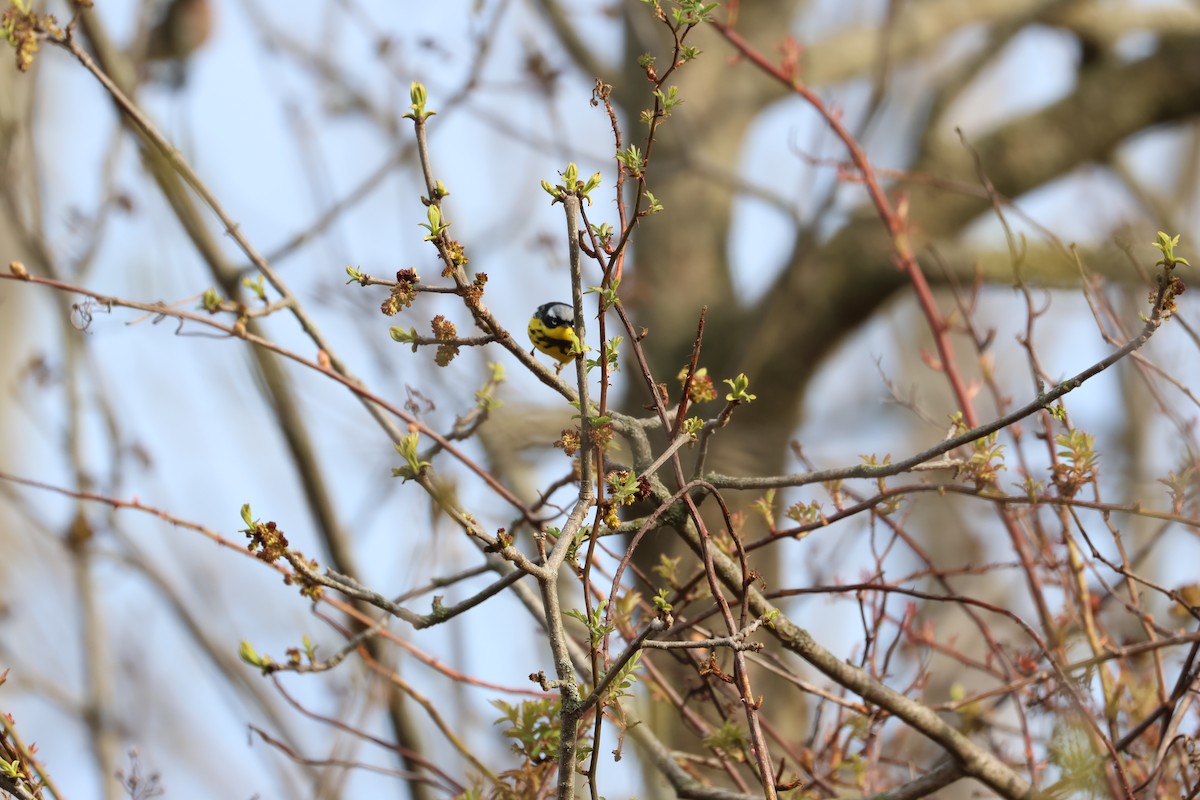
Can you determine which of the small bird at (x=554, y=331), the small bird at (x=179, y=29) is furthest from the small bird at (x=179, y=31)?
the small bird at (x=554, y=331)

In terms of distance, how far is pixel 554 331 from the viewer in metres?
1.55

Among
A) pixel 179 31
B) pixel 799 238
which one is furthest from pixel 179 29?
pixel 799 238

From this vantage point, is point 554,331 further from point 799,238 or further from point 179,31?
point 179,31

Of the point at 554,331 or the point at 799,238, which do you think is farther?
the point at 799,238

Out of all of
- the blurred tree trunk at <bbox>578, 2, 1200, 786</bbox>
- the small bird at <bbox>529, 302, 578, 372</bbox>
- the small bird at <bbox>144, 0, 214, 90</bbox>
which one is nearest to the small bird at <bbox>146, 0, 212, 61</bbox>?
the small bird at <bbox>144, 0, 214, 90</bbox>

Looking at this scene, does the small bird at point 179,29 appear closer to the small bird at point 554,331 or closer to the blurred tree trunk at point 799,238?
the blurred tree trunk at point 799,238

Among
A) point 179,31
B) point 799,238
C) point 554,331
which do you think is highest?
point 179,31

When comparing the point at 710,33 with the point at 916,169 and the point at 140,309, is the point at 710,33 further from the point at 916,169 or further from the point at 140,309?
the point at 140,309

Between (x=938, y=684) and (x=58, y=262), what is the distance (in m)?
3.03

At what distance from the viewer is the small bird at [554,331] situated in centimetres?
154

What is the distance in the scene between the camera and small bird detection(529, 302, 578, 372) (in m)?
1.54

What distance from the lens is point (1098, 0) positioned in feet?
16.5

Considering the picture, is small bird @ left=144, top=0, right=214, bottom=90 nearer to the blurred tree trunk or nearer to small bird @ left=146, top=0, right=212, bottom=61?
small bird @ left=146, top=0, right=212, bottom=61

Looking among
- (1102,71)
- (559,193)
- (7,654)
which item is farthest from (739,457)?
(1102,71)
